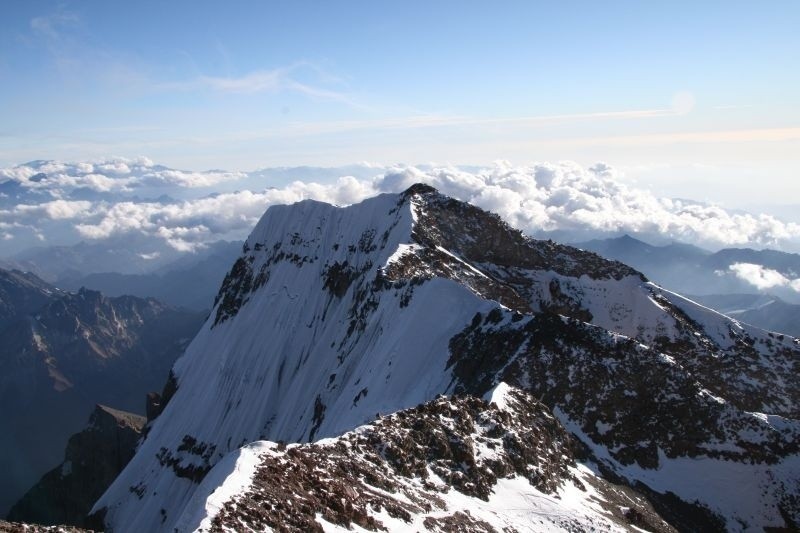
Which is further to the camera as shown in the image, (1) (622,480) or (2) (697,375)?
(2) (697,375)

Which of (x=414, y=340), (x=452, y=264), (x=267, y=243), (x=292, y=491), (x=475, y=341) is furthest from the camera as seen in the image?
(x=267, y=243)

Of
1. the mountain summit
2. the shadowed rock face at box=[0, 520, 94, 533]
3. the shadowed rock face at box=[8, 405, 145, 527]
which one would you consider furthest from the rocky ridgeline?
the shadowed rock face at box=[8, 405, 145, 527]

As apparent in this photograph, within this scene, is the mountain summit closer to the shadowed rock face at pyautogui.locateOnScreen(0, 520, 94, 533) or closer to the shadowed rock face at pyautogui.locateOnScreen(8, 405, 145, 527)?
the shadowed rock face at pyautogui.locateOnScreen(0, 520, 94, 533)

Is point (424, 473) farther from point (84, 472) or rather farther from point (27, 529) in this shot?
point (84, 472)

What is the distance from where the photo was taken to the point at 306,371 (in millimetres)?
109000

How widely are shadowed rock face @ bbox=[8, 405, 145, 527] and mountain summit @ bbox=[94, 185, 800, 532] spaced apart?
46.6m

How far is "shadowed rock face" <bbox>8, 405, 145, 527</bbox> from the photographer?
16775 centimetres

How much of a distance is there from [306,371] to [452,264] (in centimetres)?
3665

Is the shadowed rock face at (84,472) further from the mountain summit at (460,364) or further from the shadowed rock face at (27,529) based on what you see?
the shadowed rock face at (27,529)

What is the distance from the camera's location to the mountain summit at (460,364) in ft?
157

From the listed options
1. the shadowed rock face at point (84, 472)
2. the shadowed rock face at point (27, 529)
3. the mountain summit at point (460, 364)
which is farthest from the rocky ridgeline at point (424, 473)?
the shadowed rock face at point (84, 472)

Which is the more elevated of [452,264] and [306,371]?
[452,264]

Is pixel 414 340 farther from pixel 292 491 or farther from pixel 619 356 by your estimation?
pixel 292 491

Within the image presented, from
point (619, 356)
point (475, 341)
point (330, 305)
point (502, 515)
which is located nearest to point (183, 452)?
point (330, 305)
